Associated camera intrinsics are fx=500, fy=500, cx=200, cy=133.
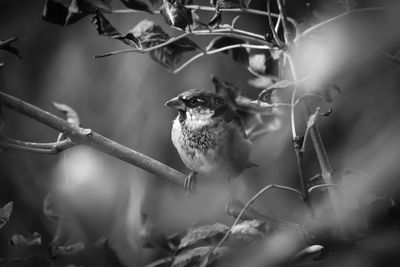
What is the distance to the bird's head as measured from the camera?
35.6 inches

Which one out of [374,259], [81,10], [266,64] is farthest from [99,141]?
[374,259]

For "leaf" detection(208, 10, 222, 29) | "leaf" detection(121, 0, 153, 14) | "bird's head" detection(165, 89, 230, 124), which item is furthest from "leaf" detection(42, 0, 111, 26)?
"bird's head" detection(165, 89, 230, 124)

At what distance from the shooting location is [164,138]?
3.98 ft

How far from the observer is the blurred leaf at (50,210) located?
0.76 metres

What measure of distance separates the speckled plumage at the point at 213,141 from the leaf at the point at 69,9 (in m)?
0.27

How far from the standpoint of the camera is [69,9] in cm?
66

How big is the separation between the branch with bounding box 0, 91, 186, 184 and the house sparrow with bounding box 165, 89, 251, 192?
0.18m

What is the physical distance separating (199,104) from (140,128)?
31 centimetres

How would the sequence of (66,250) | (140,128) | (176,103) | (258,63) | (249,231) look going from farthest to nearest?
(140,128) → (176,103) → (258,63) → (66,250) → (249,231)

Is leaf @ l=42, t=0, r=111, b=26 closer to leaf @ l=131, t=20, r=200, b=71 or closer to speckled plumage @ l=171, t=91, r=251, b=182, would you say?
leaf @ l=131, t=20, r=200, b=71

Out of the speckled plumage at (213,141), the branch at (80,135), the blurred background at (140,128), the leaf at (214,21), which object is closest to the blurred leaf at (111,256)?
the blurred background at (140,128)

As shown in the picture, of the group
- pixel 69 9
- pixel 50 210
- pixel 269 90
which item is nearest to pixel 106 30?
pixel 69 9

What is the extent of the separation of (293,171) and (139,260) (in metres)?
0.43

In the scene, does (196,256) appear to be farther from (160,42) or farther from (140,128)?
(140,128)
